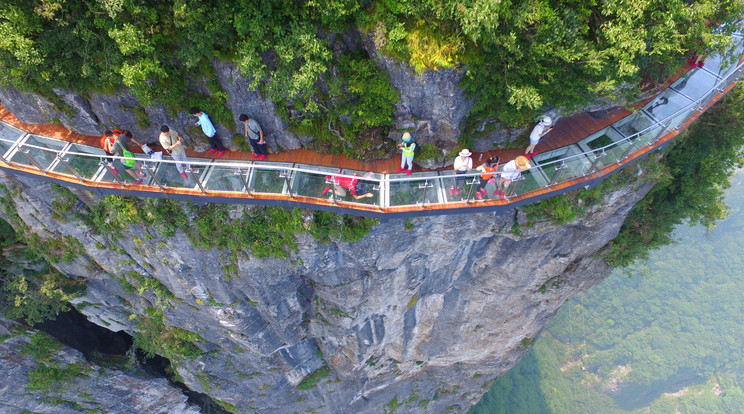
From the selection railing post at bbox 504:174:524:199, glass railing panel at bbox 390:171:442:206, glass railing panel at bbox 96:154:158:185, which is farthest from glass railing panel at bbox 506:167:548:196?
glass railing panel at bbox 96:154:158:185

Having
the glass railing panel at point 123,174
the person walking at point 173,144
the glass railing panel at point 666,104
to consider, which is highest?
the glass railing panel at point 666,104

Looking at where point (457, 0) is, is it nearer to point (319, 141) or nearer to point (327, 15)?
point (327, 15)

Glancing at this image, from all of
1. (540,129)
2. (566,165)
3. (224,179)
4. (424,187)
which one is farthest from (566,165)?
(224,179)

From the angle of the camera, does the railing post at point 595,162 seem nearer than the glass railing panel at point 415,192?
No

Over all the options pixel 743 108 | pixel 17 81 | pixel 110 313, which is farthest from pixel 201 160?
pixel 743 108

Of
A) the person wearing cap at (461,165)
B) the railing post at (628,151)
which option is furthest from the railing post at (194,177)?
the railing post at (628,151)

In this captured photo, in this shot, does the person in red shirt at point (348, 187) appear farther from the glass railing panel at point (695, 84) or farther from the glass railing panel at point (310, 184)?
the glass railing panel at point (695, 84)

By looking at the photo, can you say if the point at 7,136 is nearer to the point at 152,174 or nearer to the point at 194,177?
the point at 152,174
